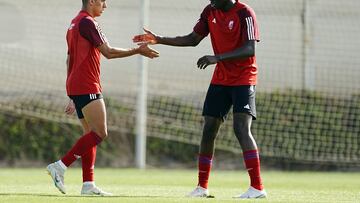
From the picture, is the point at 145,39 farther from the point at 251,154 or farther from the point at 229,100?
the point at 251,154

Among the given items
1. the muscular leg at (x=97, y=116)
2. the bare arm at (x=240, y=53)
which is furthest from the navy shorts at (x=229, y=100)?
the muscular leg at (x=97, y=116)

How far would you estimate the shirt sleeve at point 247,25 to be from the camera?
10.6 meters

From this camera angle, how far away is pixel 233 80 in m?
10.8

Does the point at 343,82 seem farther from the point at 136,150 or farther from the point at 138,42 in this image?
the point at 138,42

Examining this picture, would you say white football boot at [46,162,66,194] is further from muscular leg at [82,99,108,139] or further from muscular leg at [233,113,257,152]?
muscular leg at [233,113,257,152]

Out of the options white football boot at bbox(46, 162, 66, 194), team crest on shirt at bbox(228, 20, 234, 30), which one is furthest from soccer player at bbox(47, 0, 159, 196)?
team crest on shirt at bbox(228, 20, 234, 30)

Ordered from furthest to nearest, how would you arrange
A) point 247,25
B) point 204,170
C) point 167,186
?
point 167,186
point 204,170
point 247,25

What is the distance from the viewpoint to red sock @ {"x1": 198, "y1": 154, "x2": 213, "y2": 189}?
35.9 feet

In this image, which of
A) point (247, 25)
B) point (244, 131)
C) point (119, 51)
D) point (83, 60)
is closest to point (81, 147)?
point (83, 60)

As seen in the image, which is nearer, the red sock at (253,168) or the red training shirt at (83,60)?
the red sock at (253,168)

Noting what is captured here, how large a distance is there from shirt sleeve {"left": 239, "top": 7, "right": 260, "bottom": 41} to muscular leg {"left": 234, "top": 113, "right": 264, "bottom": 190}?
83 centimetres

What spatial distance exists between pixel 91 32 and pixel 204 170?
193 cm

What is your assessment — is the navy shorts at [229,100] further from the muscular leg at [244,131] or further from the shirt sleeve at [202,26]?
the shirt sleeve at [202,26]

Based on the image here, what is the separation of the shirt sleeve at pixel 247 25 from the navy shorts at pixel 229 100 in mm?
542
